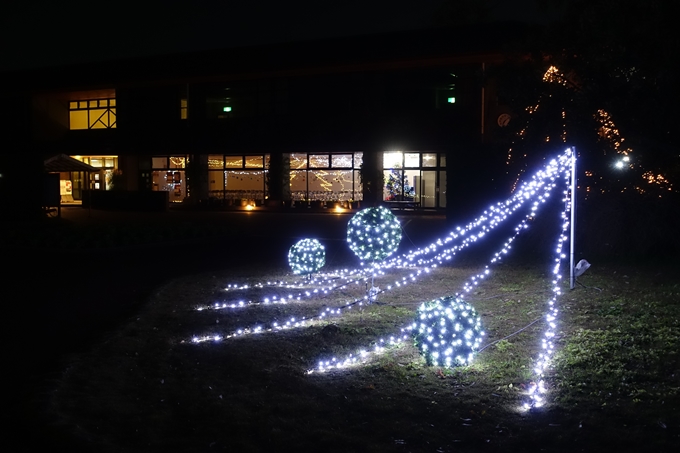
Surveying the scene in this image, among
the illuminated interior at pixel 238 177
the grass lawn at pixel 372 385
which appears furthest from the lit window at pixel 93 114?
the grass lawn at pixel 372 385

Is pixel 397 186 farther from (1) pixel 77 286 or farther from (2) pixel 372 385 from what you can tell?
(2) pixel 372 385

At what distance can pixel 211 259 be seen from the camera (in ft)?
52.7

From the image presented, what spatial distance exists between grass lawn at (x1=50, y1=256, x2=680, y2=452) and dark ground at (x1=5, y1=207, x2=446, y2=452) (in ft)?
0.91

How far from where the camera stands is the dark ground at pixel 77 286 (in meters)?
6.08

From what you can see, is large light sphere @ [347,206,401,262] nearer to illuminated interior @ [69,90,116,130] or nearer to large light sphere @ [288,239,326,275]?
large light sphere @ [288,239,326,275]

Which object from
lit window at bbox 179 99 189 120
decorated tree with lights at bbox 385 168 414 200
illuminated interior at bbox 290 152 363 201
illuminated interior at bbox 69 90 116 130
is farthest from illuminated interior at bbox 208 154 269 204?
illuminated interior at bbox 69 90 116 130

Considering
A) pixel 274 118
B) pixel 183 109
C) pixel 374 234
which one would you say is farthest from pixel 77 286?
pixel 183 109

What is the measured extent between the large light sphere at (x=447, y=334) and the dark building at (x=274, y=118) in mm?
22553

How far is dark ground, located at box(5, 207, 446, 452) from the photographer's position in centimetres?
608

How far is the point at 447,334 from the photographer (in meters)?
6.90

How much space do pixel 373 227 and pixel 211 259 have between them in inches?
257

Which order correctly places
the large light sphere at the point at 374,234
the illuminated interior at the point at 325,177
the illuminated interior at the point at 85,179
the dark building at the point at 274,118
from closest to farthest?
the large light sphere at the point at 374,234, the dark building at the point at 274,118, the illuminated interior at the point at 325,177, the illuminated interior at the point at 85,179

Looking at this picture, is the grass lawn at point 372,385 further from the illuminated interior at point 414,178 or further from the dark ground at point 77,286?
the illuminated interior at point 414,178

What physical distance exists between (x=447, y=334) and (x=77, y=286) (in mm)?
7963
